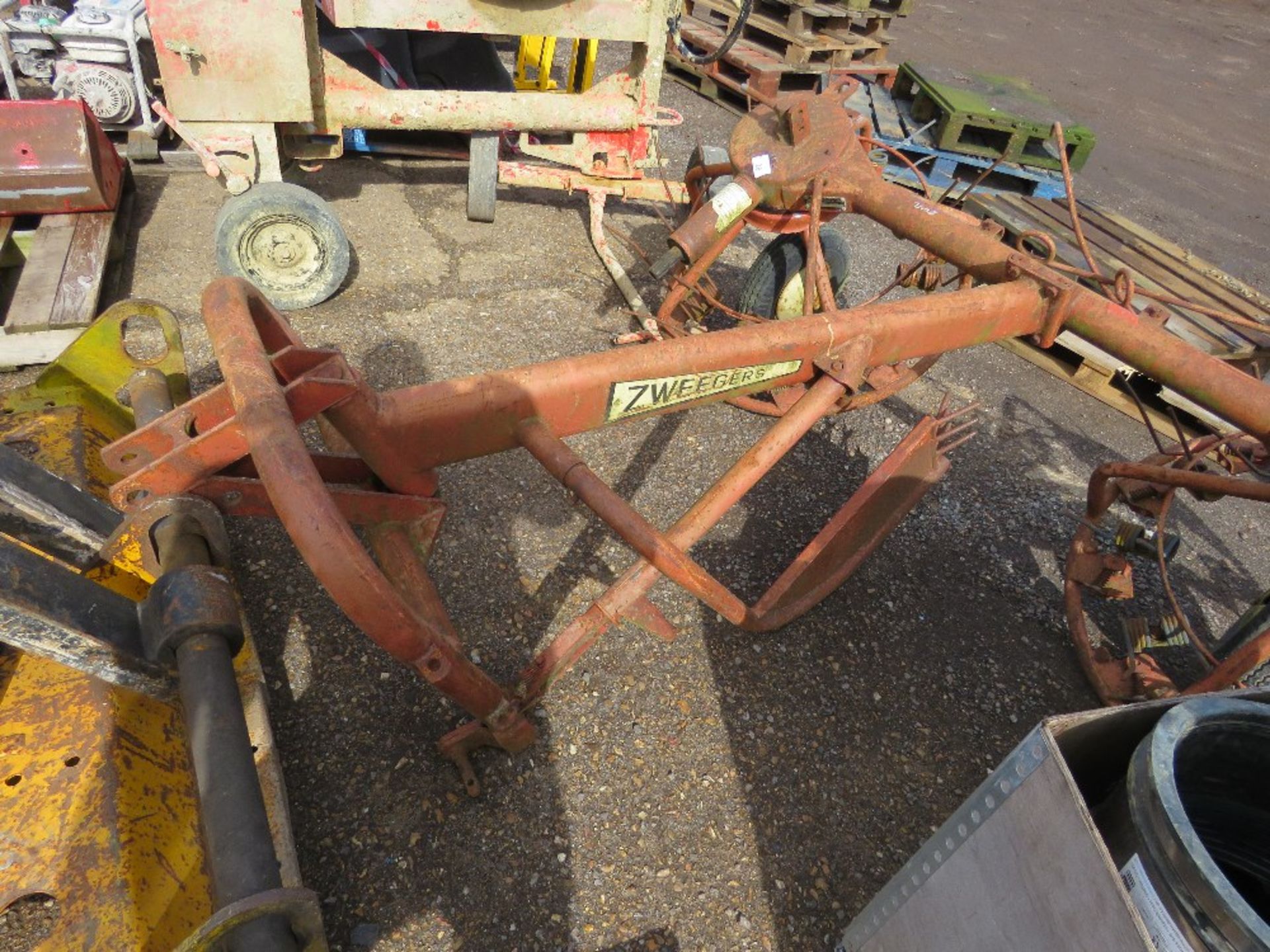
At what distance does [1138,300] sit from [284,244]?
4372 mm

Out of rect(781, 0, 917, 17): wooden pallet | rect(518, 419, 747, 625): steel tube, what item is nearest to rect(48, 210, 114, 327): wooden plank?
rect(518, 419, 747, 625): steel tube

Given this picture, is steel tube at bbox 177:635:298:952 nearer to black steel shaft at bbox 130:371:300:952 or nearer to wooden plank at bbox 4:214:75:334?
black steel shaft at bbox 130:371:300:952

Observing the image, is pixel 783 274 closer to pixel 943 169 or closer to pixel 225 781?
pixel 943 169

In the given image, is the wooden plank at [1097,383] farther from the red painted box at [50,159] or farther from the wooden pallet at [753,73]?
the red painted box at [50,159]

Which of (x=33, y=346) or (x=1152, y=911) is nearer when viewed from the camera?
(x=1152, y=911)

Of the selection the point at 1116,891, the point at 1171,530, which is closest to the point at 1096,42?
the point at 1171,530

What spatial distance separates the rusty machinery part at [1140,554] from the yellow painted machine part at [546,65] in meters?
3.77

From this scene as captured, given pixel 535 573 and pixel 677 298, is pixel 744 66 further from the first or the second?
pixel 535 573

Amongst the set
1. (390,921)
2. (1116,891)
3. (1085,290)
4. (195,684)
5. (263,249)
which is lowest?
(390,921)

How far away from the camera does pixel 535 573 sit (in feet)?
9.11

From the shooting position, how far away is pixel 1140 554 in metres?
2.72

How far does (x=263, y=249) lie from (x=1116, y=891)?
3.98 meters

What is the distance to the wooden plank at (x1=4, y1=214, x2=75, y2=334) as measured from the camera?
313 centimetres

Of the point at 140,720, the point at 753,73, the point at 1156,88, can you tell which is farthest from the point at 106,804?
the point at 1156,88
